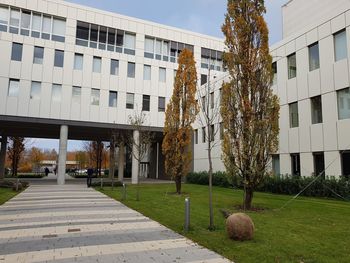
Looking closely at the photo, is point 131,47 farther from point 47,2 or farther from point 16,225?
point 16,225

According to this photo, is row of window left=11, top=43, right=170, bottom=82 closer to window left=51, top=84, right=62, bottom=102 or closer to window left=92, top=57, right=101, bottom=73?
window left=92, top=57, right=101, bottom=73

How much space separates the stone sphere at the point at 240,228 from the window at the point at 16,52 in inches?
1084

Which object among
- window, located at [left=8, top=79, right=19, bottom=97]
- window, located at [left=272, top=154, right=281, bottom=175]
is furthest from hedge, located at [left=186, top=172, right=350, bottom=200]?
window, located at [left=8, top=79, right=19, bottom=97]

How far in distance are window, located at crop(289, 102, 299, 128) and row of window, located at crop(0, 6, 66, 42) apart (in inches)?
851

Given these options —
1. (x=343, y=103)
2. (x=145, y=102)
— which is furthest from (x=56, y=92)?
(x=343, y=103)

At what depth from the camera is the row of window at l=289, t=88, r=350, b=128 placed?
17.6 metres

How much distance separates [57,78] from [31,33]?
4519mm

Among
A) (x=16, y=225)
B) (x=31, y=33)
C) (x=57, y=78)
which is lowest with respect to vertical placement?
(x=16, y=225)

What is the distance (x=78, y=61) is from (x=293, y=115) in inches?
809

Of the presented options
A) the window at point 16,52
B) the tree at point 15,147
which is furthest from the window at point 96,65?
the tree at point 15,147

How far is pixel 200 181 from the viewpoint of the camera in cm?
3203

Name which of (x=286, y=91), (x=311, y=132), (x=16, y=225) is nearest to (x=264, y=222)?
(x=16, y=225)

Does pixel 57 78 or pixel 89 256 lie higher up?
pixel 57 78

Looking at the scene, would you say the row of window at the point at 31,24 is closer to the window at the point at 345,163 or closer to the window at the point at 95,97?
the window at the point at 95,97
